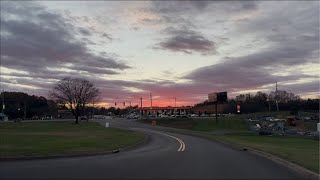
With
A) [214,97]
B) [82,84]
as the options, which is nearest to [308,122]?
[214,97]

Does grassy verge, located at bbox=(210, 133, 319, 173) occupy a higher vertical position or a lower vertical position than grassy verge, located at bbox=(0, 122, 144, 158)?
lower

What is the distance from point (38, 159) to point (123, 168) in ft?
21.1

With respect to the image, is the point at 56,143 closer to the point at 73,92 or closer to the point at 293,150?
the point at 293,150

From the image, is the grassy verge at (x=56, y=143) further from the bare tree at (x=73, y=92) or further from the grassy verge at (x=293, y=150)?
the bare tree at (x=73, y=92)

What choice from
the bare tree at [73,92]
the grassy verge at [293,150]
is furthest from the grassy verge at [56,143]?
the bare tree at [73,92]

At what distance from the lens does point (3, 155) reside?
2306 centimetres

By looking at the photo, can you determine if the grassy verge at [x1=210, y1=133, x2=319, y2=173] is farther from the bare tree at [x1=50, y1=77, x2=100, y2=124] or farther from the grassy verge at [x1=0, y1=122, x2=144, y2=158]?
the bare tree at [x1=50, y1=77, x2=100, y2=124]

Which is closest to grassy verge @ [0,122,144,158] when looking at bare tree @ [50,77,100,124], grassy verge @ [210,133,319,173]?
grassy verge @ [210,133,319,173]

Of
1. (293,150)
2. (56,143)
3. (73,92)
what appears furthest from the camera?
(73,92)

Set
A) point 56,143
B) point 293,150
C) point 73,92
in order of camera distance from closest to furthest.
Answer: point 293,150 < point 56,143 < point 73,92

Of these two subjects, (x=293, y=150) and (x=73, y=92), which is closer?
(x=293, y=150)

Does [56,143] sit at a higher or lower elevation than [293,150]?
higher

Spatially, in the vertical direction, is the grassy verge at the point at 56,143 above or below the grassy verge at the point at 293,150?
above

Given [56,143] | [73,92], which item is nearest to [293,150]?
[56,143]
